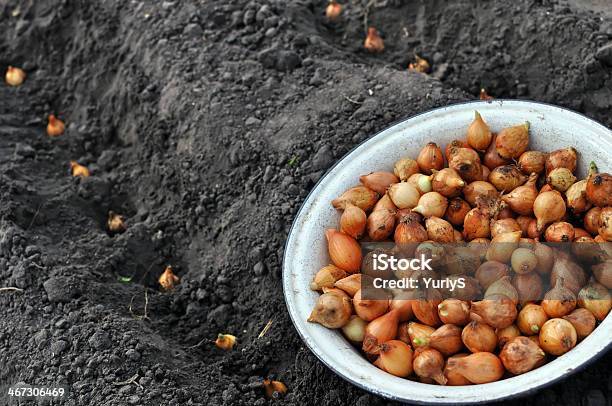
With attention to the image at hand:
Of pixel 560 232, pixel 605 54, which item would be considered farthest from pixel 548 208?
pixel 605 54

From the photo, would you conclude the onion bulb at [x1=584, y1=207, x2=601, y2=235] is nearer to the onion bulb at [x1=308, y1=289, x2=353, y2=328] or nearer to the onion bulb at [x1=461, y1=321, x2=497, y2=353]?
the onion bulb at [x1=461, y1=321, x2=497, y2=353]

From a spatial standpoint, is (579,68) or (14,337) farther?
(579,68)

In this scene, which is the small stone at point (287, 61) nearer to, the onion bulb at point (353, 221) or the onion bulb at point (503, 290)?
the onion bulb at point (353, 221)

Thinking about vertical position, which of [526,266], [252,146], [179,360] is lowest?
[179,360]

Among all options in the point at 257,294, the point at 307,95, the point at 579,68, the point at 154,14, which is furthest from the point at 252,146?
the point at 579,68

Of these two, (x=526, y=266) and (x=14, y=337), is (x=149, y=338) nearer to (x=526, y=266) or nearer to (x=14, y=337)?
(x=14, y=337)
